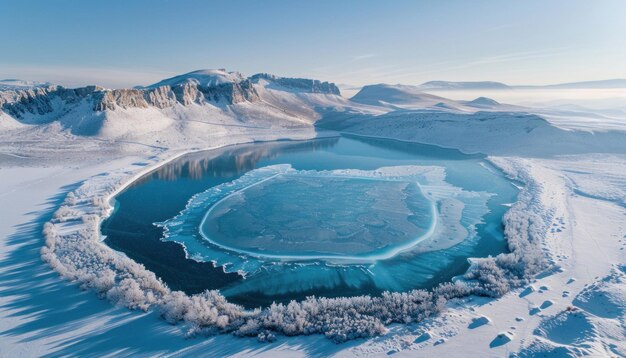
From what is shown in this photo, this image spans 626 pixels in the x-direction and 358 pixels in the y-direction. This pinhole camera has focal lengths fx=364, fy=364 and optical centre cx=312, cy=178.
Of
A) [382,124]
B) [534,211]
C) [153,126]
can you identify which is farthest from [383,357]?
[382,124]

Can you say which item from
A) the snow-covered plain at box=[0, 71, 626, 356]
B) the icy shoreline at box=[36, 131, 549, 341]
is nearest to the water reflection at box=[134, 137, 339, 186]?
the snow-covered plain at box=[0, 71, 626, 356]

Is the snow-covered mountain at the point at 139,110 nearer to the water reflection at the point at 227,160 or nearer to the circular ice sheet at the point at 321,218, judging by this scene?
the water reflection at the point at 227,160

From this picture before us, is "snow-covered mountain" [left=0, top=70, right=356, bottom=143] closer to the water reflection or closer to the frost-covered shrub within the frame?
the water reflection

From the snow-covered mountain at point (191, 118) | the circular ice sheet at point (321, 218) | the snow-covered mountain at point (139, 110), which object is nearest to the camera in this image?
the circular ice sheet at point (321, 218)

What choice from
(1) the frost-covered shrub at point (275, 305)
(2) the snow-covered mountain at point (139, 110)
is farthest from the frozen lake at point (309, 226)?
(2) the snow-covered mountain at point (139, 110)

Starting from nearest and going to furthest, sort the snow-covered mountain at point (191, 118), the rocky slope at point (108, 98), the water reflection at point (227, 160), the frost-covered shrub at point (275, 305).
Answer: the frost-covered shrub at point (275, 305), the water reflection at point (227, 160), the snow-covered mountain at point (191, 118), the rocky slope at point (108, 98)

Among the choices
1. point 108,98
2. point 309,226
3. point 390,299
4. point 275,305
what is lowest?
point 390,299

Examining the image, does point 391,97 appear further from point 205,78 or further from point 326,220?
point 326,220

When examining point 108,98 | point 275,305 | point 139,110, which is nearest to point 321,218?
point 275,305

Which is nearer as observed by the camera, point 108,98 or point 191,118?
point 108,98
